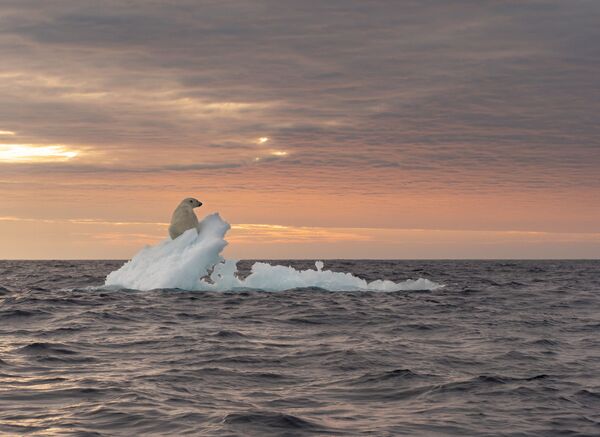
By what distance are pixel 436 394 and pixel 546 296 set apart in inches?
843

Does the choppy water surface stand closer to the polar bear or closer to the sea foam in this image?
the sea foam

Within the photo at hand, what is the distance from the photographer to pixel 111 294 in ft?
86.4

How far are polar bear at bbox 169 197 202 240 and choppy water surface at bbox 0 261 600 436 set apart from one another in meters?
6.88

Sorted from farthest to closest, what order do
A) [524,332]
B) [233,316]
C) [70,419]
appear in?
[233,316] → [524,332] → [70,419]

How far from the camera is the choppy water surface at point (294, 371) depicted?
28.5 feet

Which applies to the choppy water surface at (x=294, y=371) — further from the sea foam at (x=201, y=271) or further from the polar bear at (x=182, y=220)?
the polar bear at (x=182, y=220)

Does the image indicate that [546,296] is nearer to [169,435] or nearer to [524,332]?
[524,332]

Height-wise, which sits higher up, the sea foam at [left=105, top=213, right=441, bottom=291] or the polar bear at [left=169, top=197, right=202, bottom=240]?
the polar bear at [left=169, top=197, right=202, bottom=240]


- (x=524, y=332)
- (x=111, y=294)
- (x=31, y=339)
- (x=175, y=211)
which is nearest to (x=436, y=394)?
(x=524, y=332)

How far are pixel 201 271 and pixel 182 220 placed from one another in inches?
93.4

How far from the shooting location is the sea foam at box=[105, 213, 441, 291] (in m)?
27.3

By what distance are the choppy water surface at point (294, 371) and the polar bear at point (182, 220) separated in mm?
6878

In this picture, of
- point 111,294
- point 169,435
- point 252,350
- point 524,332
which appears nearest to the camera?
point 169,435

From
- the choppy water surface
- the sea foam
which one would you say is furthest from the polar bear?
the choppy water surface
